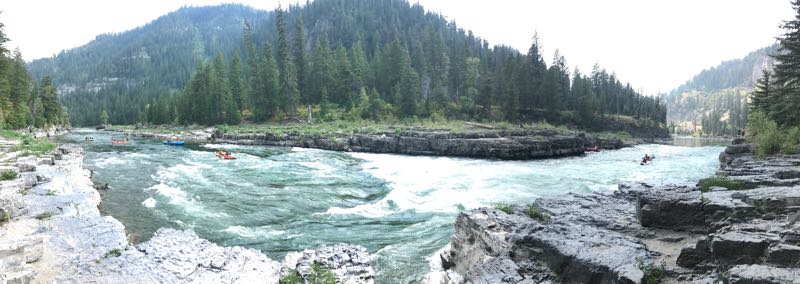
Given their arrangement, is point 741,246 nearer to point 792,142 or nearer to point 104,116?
point 792,142

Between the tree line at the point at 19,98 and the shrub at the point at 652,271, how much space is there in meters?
64.5

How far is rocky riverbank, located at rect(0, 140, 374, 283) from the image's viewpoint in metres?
10.3

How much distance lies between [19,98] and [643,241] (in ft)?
308

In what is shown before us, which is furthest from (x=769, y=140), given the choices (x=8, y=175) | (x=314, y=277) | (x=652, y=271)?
(x=8, y=175)

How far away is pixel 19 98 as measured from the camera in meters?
68.4

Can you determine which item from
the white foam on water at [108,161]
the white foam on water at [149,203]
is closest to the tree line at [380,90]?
the white foam on water at [108,161]

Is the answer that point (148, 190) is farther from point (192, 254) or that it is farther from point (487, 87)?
point (487, 87)

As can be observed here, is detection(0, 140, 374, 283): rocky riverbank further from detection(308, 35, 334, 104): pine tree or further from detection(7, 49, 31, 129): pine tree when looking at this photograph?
detection(308, 35, 334, 104): pine tree

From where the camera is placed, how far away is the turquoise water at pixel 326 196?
605 inches

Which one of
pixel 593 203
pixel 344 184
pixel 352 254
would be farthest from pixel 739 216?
pixel 344 184

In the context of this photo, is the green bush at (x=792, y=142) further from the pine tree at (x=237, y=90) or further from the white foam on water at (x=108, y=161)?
the pine tree at (x=237, y=90)

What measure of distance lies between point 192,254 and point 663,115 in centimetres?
16560

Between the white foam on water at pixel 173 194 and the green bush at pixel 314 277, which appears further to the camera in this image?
the white foam on water at pixel 173 194

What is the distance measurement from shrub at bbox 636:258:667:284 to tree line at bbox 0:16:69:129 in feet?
212
